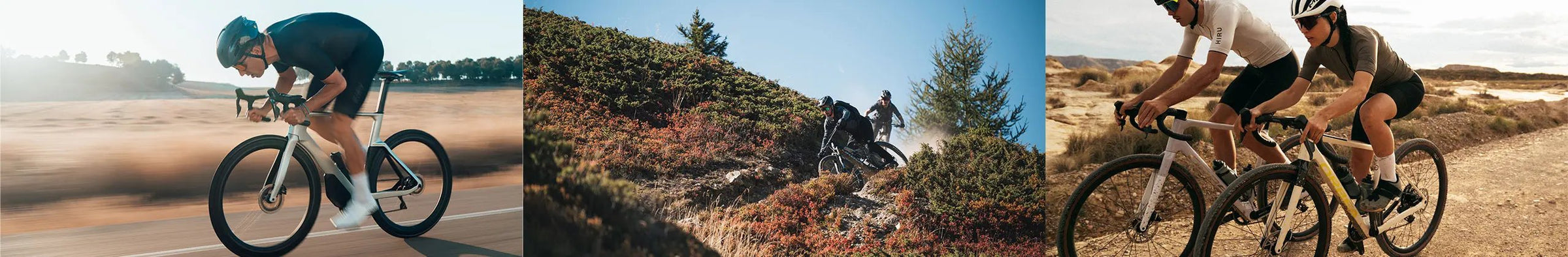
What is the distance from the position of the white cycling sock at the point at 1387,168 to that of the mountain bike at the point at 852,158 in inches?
92.9

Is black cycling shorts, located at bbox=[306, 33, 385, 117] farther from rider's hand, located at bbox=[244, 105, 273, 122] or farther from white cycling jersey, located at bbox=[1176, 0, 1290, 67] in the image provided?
white cycling jersey, located at bbox=[1176, 0, 1290, 67]

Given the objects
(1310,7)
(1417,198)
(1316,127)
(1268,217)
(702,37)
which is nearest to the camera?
(1316,127)

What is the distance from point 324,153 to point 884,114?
2910 millimetres

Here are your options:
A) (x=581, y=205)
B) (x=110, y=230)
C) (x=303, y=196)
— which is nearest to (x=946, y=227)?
(x=581, y=205)

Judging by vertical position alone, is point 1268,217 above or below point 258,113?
below

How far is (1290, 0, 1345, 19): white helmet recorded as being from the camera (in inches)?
171

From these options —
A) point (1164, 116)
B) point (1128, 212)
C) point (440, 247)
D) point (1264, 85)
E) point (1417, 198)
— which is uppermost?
point (1264, 85)

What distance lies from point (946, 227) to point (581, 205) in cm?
212

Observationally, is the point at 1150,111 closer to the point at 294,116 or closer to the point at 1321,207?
the point at 1321,207

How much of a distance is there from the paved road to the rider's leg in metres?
3.77

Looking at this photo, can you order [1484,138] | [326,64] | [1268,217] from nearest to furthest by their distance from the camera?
[1268,217]
[326,64]
[1484,138]

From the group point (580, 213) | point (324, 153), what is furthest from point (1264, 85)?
point (324, 153)

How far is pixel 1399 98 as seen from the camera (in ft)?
15.1

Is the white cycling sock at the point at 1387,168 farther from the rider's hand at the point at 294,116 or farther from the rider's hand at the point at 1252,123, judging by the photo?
the rider's hand at the point at 294,116
